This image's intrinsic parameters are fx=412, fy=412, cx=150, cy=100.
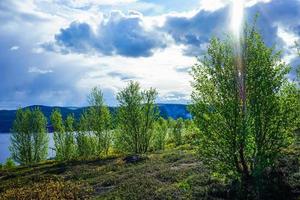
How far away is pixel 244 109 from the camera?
30312 mm

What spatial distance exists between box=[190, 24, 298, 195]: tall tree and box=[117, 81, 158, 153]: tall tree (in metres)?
53.2

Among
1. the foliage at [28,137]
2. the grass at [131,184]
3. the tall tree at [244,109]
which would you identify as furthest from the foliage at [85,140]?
the tall tree at [244,109]

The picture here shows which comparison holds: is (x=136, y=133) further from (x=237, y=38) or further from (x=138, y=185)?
(x=237, y=38)

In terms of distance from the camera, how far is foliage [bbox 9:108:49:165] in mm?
112625

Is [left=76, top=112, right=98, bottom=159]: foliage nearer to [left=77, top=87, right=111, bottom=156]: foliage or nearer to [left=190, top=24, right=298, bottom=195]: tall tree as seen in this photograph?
[left=77, top=87, right=111, bottom=156]: foliage

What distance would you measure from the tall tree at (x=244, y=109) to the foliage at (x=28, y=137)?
89591 mm

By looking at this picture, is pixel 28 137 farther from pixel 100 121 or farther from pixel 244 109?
pixel 244 109

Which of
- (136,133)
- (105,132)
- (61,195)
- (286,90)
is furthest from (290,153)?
(105,132)

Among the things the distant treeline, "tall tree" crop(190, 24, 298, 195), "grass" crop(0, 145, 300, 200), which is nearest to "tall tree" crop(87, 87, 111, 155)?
the distant treeline

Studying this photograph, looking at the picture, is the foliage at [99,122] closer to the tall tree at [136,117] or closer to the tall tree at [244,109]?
the tall tree at [136,117]

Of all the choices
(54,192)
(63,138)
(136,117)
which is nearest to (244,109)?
(54,192)

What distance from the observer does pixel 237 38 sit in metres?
32.0

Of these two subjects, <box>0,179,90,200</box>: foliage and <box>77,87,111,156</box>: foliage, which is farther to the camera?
<box>77,87,111,156</box>: foliage

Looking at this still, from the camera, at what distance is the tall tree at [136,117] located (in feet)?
277
